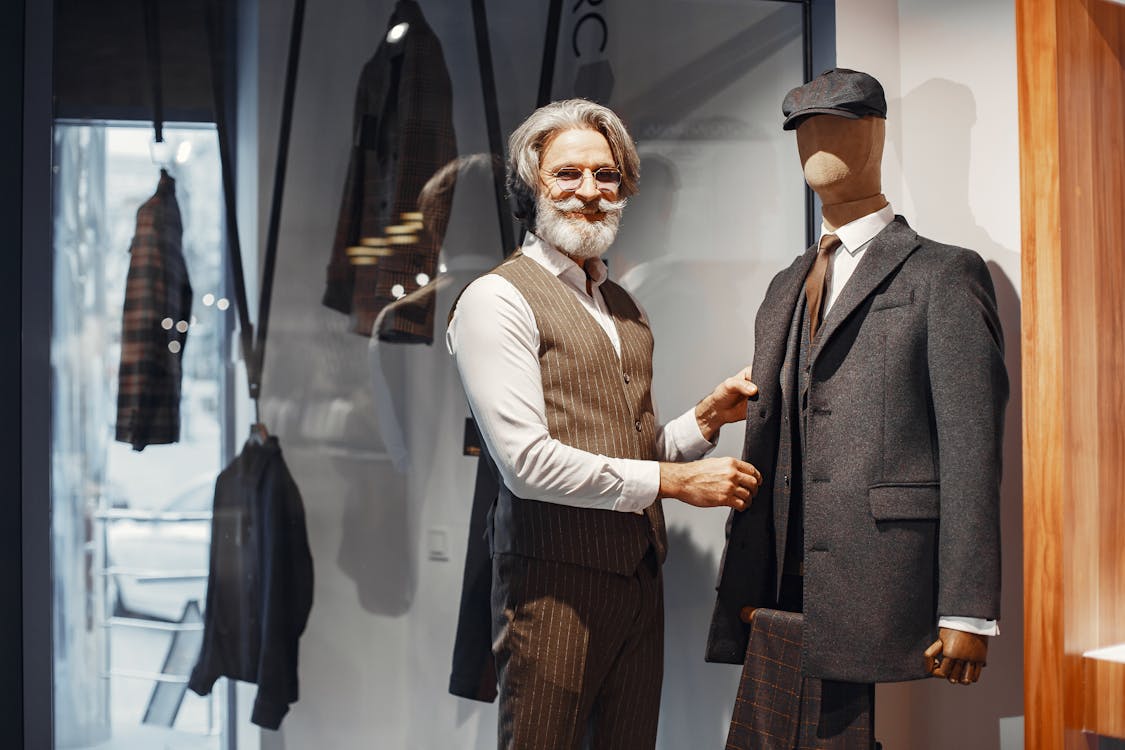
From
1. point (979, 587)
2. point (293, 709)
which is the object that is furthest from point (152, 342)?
point (979, 587)

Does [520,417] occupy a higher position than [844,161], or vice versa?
[844,161]

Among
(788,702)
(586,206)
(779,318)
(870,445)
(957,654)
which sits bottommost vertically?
(788,702)

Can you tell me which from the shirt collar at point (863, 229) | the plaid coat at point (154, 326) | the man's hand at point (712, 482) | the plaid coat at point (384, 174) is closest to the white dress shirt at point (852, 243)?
the shirt collar at point (863, 229)

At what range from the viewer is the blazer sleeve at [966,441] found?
1.55 meters

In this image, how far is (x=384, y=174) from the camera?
2.53 metres

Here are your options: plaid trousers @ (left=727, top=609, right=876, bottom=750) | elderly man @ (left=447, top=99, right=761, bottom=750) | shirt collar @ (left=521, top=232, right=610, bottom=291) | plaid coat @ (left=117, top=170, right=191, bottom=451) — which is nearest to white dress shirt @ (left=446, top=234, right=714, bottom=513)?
elderly man @ (left=447, top=99, right=761, bottom=750)

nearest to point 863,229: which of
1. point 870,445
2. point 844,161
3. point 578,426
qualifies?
point 844,161

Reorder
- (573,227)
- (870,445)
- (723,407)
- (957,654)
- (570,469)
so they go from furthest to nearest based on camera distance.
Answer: (723,407), (573,227), (570,469), (870,445), (957,654)

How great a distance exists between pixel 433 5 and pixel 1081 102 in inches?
63.0

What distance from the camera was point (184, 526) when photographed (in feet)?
8.07

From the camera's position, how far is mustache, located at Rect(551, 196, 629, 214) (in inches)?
77.5

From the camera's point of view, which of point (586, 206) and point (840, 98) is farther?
point (586, 206)

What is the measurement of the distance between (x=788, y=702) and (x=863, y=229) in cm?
86

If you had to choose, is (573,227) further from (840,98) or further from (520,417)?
(840,98)
